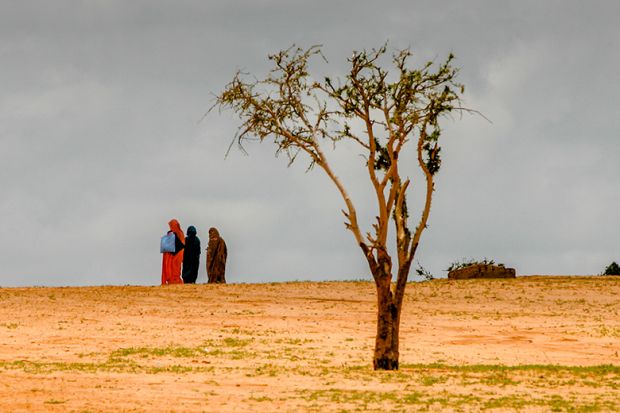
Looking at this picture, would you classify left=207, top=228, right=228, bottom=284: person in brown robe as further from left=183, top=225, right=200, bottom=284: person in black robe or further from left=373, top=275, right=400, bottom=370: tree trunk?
left=373, top=275, right=400, bottom=370: tree trunk

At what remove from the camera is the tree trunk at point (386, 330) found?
2219 centimetres

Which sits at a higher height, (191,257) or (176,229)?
(176,229)

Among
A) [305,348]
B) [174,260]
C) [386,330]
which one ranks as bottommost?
[305,348]

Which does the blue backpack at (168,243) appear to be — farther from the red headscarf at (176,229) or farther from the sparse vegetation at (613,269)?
the sparse vegetation at (613,269)

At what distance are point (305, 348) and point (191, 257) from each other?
1663 cm

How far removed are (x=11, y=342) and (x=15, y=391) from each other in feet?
34.0

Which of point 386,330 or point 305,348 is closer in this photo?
point 386,330

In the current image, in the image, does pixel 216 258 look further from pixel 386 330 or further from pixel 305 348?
pixel 386 330

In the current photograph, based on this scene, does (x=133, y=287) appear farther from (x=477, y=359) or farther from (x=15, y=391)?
(x=15, y=391)

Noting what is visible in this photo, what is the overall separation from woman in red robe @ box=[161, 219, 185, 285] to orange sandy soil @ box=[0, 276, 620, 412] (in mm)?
2651

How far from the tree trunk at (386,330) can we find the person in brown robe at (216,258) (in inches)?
815

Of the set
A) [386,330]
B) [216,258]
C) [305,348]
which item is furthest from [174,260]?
[386,330]

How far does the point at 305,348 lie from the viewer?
27.4 metres

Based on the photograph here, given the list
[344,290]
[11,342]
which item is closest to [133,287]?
A: [344,290]
